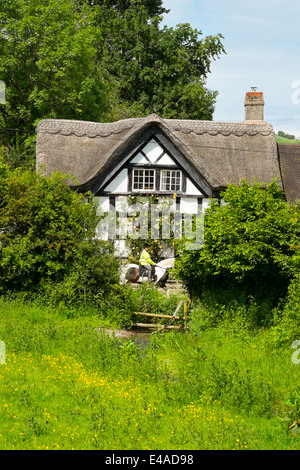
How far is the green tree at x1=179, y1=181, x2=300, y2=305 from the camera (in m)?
14.1

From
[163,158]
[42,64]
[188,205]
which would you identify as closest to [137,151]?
[163,158]

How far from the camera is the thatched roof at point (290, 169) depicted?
83.8 feet

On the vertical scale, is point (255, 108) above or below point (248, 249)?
above

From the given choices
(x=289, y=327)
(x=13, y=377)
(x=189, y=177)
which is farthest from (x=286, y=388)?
(x=189, y=177)

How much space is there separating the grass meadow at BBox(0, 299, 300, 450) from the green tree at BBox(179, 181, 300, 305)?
1.10 metres

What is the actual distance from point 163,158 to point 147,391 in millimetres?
15447

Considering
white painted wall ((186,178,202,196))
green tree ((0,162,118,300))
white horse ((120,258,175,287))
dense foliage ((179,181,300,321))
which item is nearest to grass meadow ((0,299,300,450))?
dense foliage ((179,181,300,321))

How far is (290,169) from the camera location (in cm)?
2678

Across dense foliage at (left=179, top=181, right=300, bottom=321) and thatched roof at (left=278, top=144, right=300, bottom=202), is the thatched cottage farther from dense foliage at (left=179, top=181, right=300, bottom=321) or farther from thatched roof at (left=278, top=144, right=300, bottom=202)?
dense foliage at (left=179, top=181, right=300, bottom=321)

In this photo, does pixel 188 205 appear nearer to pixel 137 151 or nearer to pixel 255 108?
pixel 137 151

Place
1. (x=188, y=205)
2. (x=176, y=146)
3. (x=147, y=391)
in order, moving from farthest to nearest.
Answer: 1. (x=188, y=205)
2. (x=176, y=146)
3. (x=147, y=391)

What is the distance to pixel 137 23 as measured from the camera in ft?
134

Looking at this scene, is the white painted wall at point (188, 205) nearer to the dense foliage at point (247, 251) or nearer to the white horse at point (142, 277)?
the white horse at point (142, 277)

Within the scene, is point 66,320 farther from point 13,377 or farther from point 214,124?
point 214,124
